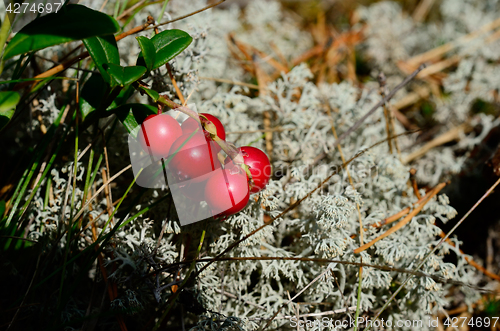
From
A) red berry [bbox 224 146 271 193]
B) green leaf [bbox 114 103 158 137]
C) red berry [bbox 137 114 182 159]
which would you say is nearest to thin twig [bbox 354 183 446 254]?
red berry [bbox 224 146 271 193]

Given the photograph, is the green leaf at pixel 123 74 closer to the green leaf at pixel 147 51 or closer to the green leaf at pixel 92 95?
the green leaf at pixel 147 51

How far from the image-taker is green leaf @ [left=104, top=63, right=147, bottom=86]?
1.13 metres

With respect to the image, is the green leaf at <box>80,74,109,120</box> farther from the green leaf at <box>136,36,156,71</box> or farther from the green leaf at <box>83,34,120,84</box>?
the green leaf at <box>136,36,156,71</box>

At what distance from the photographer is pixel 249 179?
4.20 feet

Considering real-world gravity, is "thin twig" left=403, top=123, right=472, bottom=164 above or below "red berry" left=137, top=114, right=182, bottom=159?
above

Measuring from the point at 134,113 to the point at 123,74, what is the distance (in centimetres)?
23

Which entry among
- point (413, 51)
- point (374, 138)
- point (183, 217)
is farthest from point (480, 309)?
point (413, 51)

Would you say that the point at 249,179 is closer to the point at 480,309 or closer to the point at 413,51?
the point at 480,309

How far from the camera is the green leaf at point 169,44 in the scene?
4.28 feet

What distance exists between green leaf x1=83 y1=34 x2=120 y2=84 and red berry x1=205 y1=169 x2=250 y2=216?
1.72ft

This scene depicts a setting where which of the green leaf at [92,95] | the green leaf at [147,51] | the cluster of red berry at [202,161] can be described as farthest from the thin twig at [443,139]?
the green leaf at [92,95]

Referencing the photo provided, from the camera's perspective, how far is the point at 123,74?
1163 millimetres

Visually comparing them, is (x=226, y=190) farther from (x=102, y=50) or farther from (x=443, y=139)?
(x=443, y=139)

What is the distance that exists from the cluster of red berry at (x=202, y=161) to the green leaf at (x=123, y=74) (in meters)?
0.15
